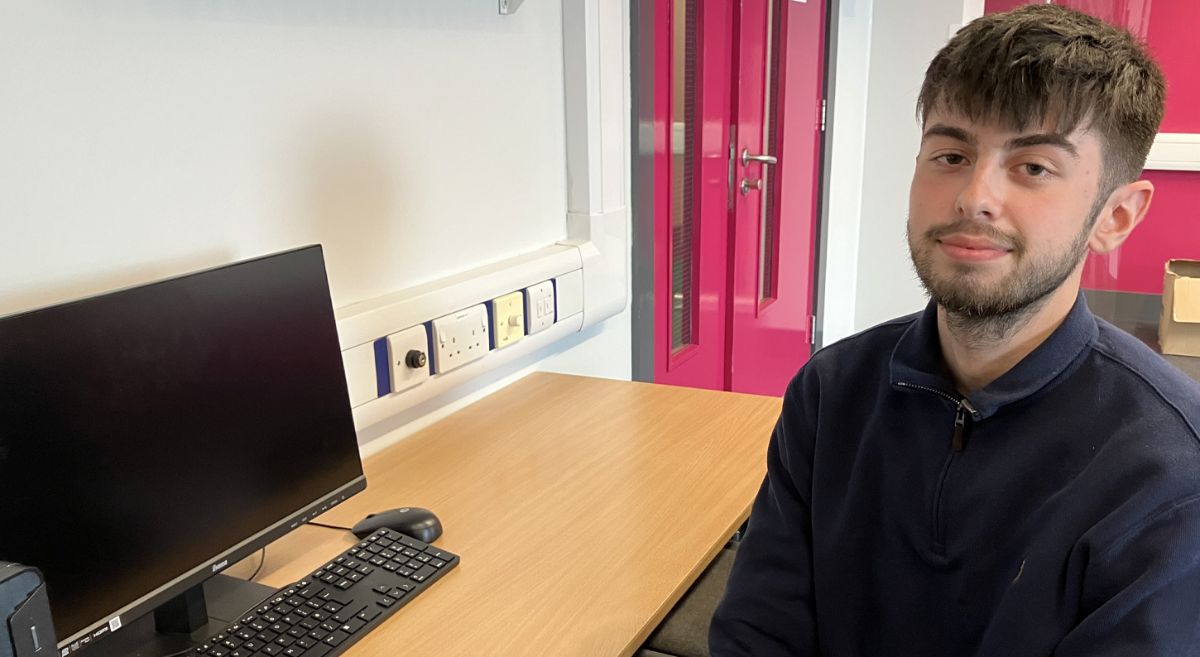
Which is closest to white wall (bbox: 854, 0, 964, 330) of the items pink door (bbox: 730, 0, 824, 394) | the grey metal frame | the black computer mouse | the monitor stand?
pink door (bbox: 730, 0, 824, 394)

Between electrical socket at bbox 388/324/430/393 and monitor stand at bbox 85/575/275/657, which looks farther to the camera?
electrical socket at bbox 388/324/430/393

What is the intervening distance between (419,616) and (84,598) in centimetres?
36

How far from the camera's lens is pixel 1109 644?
882 millimetres

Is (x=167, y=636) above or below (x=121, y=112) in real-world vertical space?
below

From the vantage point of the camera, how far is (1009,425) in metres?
1.01

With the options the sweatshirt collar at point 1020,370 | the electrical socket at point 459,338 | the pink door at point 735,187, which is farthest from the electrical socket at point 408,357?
the pink door at point 735,187

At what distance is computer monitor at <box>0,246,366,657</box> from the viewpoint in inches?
35.4

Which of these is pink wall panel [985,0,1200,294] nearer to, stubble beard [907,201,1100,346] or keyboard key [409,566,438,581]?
stubble beard [907,201,1100,346]

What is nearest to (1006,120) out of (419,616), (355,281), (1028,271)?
(1028,271)

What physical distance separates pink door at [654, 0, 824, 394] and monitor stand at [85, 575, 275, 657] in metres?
1.59

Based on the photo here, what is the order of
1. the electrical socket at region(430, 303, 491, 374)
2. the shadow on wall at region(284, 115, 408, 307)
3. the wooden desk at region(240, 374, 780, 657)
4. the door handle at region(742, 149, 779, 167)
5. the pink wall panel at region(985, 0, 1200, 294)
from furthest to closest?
the pink wall panel at region(985, 0, 1200, 294)
the door handle at region(742, 149, 779, 167)
the electrical socket at region(430, 303, 491, 374)
the shadow on wall at region(284, 115, 408, 307)
the wooden desk at region(240, 374, 780, 657)

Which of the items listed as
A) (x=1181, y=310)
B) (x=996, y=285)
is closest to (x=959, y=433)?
(x=996, y=285)

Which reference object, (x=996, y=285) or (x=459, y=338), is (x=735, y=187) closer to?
(x=459, y=338)

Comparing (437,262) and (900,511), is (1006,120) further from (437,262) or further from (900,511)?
(437,262)
